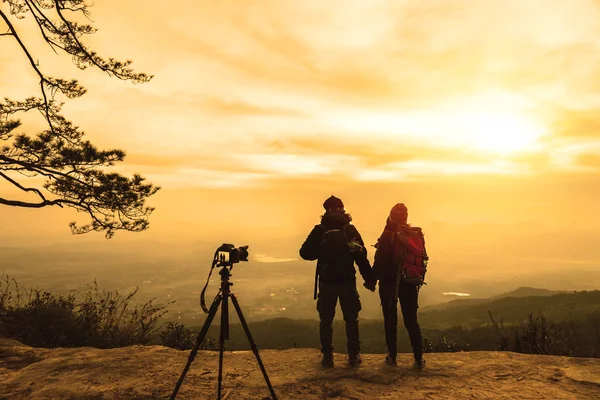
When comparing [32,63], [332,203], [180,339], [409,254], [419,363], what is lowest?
[180,339]

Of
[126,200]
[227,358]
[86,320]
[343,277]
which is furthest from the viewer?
[126,200]

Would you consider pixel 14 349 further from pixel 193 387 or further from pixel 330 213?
pixel 330 213

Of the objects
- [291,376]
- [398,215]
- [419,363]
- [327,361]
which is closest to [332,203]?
[398,215]

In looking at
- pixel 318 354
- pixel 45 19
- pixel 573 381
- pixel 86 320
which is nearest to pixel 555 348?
pixel 573 381

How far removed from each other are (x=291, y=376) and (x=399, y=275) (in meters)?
2.47

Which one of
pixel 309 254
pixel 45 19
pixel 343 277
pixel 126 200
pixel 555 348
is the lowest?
pixel 555 348

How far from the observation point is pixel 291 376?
231 inches

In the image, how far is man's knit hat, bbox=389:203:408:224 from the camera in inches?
259

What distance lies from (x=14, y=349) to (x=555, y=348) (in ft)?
38.0

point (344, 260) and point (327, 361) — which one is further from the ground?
point (344, 260)

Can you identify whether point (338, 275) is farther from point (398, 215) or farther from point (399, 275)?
point (398, 215)

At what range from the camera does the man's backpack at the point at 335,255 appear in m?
6.36

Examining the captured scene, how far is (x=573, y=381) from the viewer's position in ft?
18.1

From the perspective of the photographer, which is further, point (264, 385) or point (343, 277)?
point (343, 277)
